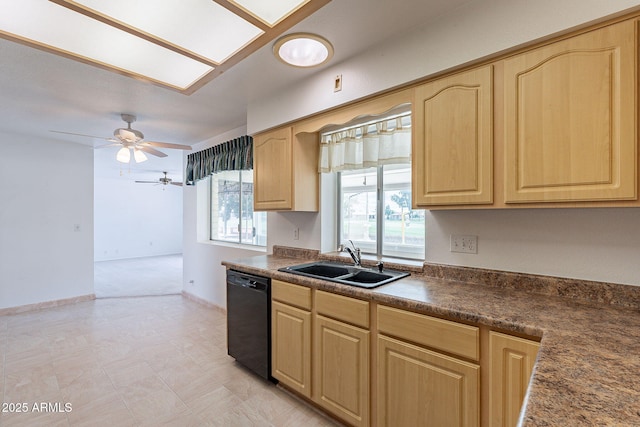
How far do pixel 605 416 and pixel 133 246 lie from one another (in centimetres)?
1044

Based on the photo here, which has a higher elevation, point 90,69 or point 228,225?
point 90,69

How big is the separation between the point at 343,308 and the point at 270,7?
1641 millimetres

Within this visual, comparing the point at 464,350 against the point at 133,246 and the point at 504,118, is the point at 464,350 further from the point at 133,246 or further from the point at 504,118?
the point at 133,246

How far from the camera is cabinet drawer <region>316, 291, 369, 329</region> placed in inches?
65.7

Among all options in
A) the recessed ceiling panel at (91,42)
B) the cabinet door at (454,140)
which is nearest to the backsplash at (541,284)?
the cabinet door at (454,140)

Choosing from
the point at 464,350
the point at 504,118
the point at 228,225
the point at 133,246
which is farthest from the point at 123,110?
the point at 133,246

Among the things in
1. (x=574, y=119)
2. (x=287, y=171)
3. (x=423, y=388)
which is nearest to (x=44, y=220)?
(x=287, y=171)

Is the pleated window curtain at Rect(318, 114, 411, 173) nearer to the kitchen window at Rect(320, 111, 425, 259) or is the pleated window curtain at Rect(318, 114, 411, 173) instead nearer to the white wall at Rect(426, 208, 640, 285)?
the kitchen window at Rect(320, 111, 425, 259)

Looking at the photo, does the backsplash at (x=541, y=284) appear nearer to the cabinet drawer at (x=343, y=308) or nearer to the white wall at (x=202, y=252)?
the cabinet drawer at (x=343, y=308)

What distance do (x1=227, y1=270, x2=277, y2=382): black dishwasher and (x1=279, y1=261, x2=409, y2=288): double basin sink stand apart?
0.95ft

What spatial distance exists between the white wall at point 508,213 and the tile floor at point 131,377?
151cm

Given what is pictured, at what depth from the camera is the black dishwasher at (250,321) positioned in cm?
Result: 227

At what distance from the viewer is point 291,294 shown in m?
2.07

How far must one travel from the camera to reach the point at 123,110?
309 cm
